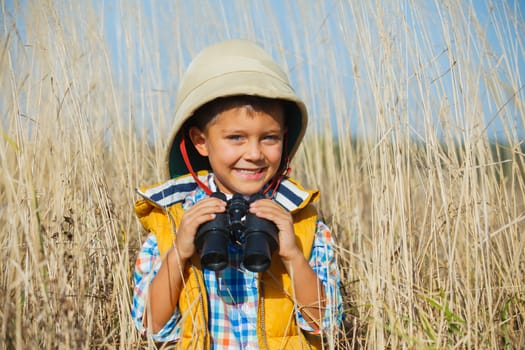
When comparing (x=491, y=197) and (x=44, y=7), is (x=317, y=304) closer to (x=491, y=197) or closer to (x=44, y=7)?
(x=491, y=197)

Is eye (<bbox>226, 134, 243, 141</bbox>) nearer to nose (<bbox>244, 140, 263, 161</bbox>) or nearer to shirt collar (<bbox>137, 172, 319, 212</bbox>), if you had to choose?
nose (<bbox>244, 140, 263, 161</bbox>)

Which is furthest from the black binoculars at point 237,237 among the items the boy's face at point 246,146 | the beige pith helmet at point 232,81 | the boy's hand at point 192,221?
the beige pith helmet at point 232,81

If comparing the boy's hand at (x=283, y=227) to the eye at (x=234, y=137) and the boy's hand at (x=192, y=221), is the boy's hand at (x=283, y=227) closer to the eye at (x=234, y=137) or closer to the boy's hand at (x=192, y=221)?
the boy's hand at (x=192, y=221)

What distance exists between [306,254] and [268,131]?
0.45 metres

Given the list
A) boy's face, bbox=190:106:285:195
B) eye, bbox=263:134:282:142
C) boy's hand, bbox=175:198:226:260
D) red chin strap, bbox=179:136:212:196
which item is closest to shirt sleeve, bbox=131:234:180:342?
boy's hand, bbox=175:198:226:260

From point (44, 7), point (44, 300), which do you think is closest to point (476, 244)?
point (44, 300)

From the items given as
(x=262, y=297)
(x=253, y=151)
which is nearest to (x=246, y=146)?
(x=253, y=151)

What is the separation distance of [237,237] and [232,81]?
53cm

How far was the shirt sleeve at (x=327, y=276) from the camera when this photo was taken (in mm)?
1820

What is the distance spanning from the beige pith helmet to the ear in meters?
0.05

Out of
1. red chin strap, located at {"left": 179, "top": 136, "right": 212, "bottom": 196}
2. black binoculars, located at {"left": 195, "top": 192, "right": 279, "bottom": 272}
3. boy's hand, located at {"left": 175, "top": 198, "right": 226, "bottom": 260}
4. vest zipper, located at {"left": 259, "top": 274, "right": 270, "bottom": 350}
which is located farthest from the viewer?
red chin strap, located at {"left": 179, "top": 136, "right": 212, "bottom": 196}

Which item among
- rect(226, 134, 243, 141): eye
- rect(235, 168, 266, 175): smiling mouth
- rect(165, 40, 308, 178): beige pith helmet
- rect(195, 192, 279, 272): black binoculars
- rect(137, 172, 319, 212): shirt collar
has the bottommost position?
rect(195, 192, 279, 272): black binoculars

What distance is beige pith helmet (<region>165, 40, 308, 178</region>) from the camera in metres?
1.82

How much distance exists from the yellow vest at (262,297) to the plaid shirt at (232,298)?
45mm
